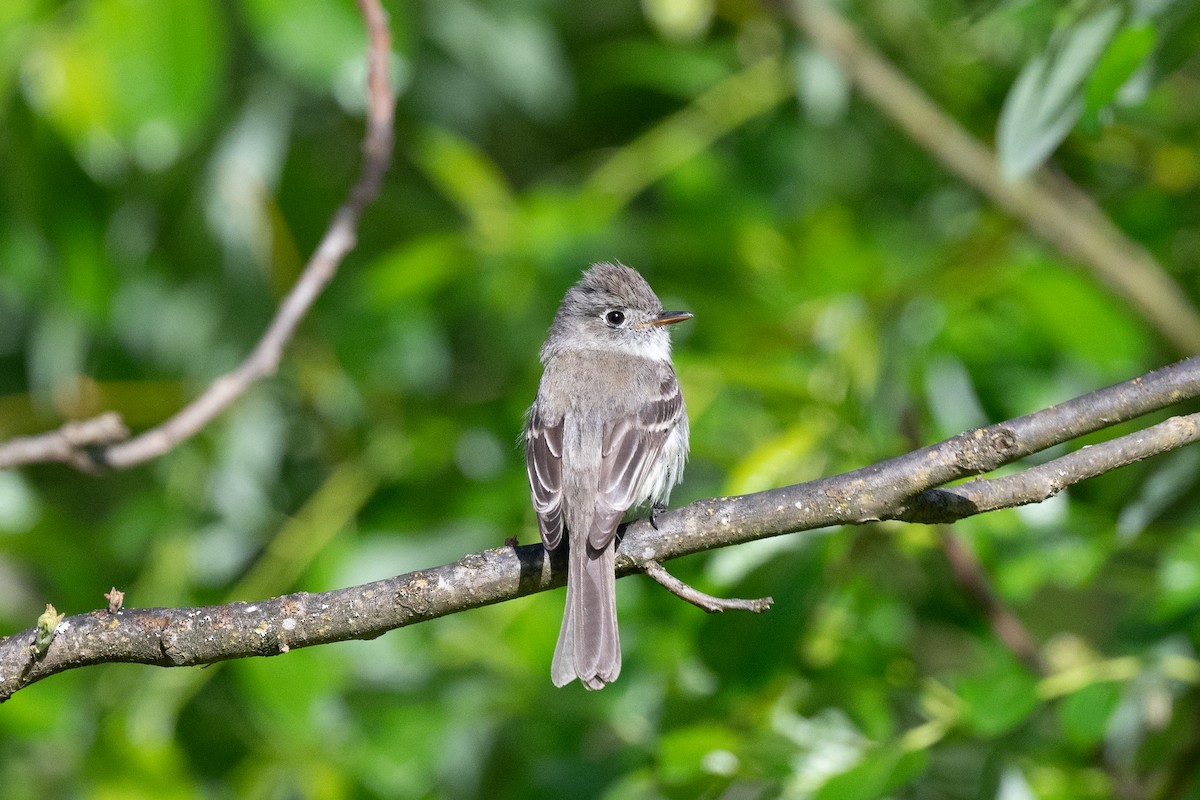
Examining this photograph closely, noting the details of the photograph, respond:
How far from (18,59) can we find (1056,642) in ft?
12.2

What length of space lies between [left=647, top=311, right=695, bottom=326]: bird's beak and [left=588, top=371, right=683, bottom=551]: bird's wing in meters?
0.20

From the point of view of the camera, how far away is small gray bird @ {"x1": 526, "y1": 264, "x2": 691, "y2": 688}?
10.9 ft

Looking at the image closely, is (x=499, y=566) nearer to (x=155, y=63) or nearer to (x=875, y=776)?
(x=875, y=776)

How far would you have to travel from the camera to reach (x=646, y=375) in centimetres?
448

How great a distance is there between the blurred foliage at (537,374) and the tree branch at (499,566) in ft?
2.23

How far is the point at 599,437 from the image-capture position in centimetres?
410

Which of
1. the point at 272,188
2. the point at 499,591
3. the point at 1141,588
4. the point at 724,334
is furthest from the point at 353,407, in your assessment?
the point at 1141,588

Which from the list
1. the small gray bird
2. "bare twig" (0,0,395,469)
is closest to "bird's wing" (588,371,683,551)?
the small gray bird

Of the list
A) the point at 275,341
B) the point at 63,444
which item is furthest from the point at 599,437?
the point at 63,444

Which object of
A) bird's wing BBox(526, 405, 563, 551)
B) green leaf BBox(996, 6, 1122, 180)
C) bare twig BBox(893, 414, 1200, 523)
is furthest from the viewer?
bird's wing BBox(526, 405, 563, 551)

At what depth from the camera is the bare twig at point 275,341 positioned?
322 cm

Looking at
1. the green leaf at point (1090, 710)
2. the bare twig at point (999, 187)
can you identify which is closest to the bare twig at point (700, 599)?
the green leaf at point (1090, 710)

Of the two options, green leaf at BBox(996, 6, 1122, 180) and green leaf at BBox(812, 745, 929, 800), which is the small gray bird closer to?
green leaf at BBox(812, 745, 929, 800)

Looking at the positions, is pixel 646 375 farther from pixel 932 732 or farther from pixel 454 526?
pixel 932 732
